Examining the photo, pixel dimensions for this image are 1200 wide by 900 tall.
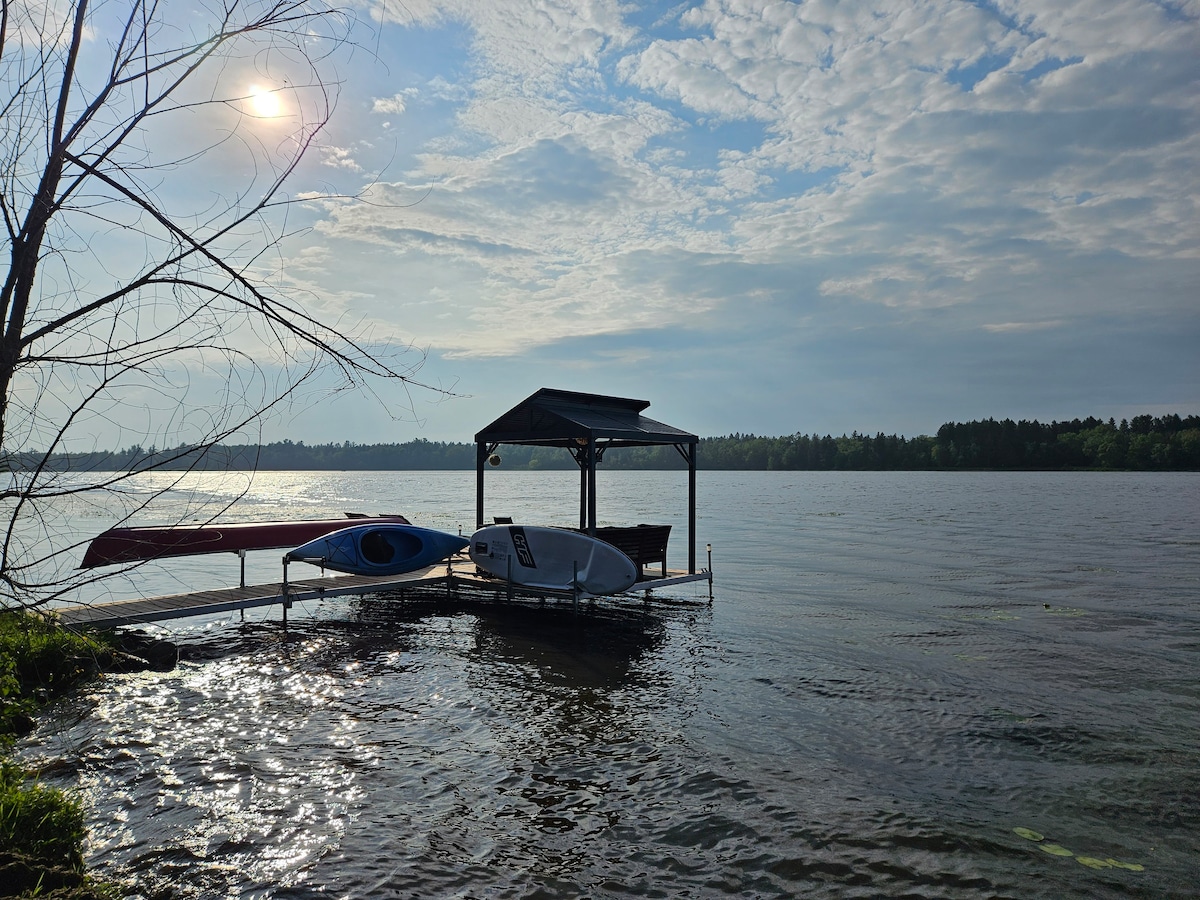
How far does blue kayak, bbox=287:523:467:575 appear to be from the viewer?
56.6 ft

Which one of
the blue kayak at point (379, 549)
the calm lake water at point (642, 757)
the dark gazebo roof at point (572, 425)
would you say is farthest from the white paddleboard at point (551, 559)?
the dark gazebo roof at point (572, 425)

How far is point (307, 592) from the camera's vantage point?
52.1 ft

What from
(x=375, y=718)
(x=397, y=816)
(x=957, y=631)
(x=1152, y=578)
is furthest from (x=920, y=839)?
(x=1152, y=578)

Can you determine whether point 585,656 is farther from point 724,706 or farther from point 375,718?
point 375,718

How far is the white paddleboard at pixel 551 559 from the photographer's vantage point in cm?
1633

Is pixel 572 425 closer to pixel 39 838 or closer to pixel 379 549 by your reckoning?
pixel 379 549

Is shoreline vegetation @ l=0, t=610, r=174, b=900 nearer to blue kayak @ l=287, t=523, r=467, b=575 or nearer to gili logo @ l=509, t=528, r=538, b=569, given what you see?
blue kayak @ l=287, t=523, r=467, b=575

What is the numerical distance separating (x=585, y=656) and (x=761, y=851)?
23.6 ft

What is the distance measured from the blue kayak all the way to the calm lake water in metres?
1.24

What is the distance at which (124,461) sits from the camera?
2611 mm

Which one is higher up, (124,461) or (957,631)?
(124,461)

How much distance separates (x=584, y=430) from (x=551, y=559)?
3.07 m

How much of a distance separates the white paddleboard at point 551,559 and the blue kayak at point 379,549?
3.67ft

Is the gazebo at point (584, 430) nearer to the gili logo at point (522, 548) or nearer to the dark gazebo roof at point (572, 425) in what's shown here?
the dark gazebo roof at point (572, 425)
